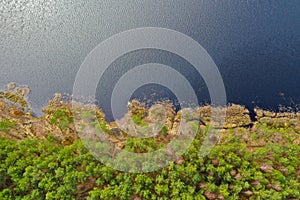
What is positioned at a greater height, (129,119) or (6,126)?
(129,119)

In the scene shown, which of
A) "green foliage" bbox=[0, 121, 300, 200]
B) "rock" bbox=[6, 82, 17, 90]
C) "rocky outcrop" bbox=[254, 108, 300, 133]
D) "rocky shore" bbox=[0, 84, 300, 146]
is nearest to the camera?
"green foliage" bbox=[0, 121, 300, 200]

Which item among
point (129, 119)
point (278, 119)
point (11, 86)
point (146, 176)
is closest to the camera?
point (146, 176)

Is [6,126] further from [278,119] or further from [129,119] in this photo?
[278,119]

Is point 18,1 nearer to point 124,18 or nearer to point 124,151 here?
point 124,18

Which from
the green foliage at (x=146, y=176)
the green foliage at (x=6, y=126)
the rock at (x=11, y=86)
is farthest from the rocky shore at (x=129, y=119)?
the green foliage at (x=146, y=176)

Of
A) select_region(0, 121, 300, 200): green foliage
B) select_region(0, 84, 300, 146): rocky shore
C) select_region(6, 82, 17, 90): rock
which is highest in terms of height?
select_region(6, 82, 17, 90): rock

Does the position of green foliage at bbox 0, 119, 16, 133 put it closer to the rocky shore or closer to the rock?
the rocky shore

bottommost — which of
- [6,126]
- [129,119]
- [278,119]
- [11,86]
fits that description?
[6,126]

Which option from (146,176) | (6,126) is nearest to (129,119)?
(146,176)

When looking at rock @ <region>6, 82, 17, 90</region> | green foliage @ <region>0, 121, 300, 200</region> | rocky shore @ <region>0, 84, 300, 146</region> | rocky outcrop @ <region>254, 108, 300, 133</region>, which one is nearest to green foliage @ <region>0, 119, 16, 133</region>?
rocky shore @ <region>0, 84, 300, 146</region>

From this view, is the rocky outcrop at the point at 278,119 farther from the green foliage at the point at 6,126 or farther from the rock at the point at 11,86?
the rock at the point at 11,86

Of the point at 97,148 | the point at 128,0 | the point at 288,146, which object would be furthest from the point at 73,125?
the point at 288,146

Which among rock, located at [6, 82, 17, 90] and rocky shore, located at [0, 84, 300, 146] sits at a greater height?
rock, located at [6, 82, 17, 90]

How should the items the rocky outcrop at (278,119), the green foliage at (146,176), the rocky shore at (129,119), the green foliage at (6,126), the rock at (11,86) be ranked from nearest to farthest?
the green foliage at (146,176) < the green foliage at (6,126) < the rocky shore at (129,119) < the rocky outcrop at (278,119) < the rock at (11,86)
